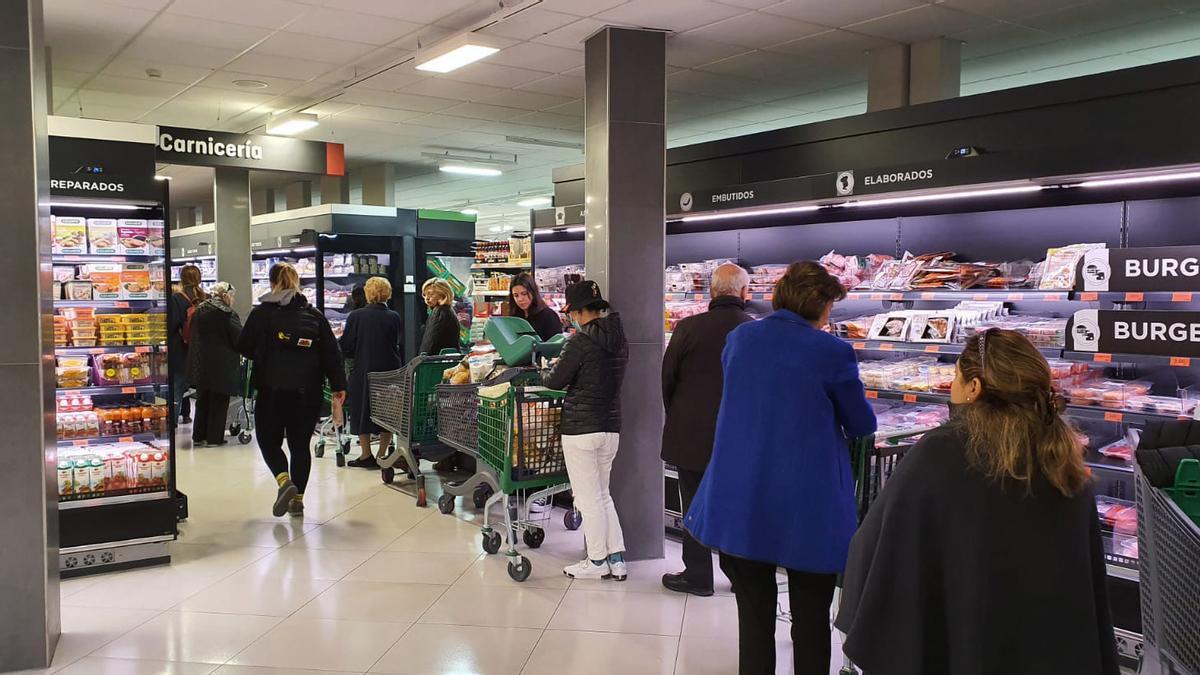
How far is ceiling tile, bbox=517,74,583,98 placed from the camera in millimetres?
7914

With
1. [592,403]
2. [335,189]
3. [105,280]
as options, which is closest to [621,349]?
[592,403]

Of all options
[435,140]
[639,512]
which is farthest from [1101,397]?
[435,140]

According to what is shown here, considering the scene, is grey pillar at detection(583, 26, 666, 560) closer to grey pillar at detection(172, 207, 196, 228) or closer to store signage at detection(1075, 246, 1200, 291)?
store signage at detection(1075, 246, 1200, 291)

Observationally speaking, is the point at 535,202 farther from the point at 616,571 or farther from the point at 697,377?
the point at 697,377

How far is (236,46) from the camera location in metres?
6.99

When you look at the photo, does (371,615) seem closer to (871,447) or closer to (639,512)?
(639,512)

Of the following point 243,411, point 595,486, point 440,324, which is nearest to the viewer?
point 595,486

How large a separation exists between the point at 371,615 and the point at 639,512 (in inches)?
73.9

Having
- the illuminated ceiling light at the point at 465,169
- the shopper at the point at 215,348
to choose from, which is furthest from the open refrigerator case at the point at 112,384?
the illuminated ceiling light at the point at 465,169

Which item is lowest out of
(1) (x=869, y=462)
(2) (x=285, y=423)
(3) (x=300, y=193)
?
(2) (x=285, y=423)

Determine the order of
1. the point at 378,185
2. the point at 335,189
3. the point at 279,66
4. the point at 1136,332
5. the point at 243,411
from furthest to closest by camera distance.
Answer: the point at 335,189, the point at 378,185, the point at 243,411, the point at 279,66, the point at 1136,332

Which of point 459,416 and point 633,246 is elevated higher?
point 633,246

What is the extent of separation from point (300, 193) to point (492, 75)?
9692 mm

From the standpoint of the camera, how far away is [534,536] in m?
5.86
